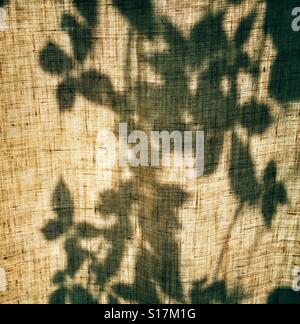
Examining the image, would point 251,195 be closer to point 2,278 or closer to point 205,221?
point 205,221

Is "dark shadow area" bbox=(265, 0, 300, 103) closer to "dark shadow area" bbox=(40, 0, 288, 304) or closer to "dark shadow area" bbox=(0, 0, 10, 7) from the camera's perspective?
"dark shadow area" bbox=(40, 0, 288, 304)

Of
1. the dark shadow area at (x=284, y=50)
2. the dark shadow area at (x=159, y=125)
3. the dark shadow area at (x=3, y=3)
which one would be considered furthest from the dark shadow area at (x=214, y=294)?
the dark shadow area at (x=3, y=3)

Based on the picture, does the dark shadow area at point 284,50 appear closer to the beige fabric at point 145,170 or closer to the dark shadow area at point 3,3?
the beige fabric at point 145,170

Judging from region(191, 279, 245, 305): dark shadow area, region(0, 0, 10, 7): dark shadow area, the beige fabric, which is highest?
region(0, 0, 10, 7): dark shadow area

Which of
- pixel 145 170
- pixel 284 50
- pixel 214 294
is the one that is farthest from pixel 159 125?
pixel 214 294

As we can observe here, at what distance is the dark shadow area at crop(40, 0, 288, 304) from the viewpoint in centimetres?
203

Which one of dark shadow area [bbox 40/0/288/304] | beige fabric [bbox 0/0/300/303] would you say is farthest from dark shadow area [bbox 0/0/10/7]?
dark shadow area [bbox 40/0/288/304]

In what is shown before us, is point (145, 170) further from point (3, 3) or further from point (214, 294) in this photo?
point (3, 3)

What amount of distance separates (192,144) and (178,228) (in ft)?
1.61

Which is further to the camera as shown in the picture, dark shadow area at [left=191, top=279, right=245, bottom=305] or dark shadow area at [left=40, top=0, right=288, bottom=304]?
dark shadow area at [left=191, top=279, right=245, bottom=305]

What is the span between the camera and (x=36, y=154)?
228cm
